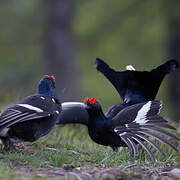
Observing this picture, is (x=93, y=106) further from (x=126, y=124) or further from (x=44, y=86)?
(x=44, y=86)

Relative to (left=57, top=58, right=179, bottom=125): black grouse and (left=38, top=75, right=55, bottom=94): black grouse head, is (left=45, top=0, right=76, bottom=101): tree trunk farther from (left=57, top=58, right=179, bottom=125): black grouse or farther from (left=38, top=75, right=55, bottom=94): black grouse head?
(left=38, top=75, right=55, bottom=94): black grouse head

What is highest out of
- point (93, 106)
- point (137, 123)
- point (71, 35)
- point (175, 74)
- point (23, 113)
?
point (71, 35)

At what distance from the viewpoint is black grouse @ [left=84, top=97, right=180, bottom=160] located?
5172 mm

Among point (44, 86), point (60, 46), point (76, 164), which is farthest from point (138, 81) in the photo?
point (60, 46)

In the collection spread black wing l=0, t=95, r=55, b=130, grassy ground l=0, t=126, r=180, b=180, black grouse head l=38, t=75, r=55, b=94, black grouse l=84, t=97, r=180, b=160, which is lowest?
grassy ground l=0, t=126, r=180, b=180

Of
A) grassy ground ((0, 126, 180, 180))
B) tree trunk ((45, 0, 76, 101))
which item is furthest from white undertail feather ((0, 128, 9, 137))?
tree trunk ((45, 0, 76, 101))

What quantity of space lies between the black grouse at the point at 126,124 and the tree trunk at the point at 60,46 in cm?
802

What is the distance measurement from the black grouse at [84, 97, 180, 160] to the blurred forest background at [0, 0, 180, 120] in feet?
22.2

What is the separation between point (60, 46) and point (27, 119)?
31.4 ft

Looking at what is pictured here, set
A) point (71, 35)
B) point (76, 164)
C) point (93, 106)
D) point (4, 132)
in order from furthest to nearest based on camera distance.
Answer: point (71, 35) < point (93, 106) < point (4, 132) < point (76, 164)

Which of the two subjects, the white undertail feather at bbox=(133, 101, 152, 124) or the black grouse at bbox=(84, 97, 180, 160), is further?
the white undertail feather at bbox=(133, 101, 152, 124)

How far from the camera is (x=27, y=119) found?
15.8 feet

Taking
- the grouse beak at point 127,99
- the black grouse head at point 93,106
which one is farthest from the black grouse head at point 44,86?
the grouse beak at point 127,99

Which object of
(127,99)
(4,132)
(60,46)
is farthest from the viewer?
(60,46)
